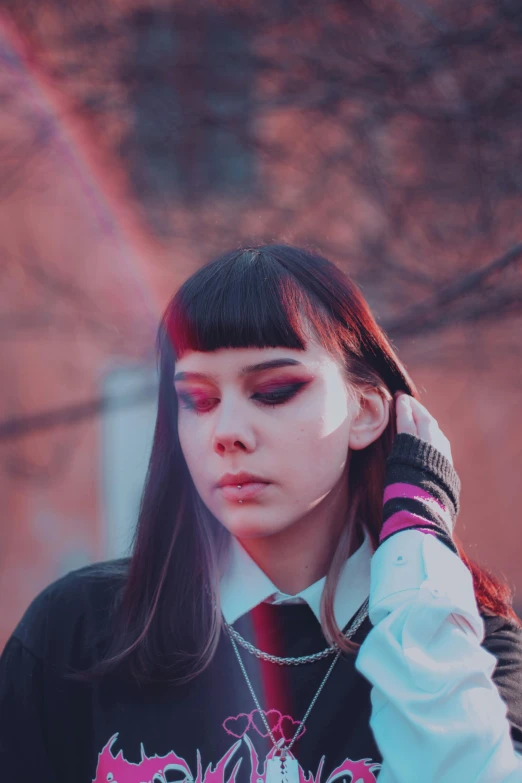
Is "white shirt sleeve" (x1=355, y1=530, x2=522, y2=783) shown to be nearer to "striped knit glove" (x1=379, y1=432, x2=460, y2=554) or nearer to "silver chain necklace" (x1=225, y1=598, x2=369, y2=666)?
"striped knit glove" (x1=379, y1=432, x2=460, y2=554)

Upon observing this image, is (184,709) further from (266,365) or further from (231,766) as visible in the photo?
(266,365)

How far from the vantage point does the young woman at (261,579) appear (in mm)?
1506

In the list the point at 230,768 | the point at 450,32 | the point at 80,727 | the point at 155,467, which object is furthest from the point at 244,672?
the point at 450,32

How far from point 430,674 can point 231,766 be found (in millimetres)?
489

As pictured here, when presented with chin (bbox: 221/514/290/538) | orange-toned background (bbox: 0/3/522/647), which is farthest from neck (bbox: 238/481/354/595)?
orange-toned background (bbox: 0/3/522/647)

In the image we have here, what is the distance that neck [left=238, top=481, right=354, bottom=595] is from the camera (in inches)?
66.6

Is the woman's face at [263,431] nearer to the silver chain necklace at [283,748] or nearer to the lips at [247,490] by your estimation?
the lips at [247,490]

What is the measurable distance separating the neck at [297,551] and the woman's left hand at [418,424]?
Result: 0.22m

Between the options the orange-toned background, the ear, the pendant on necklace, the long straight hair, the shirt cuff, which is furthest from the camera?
the orange-toned background

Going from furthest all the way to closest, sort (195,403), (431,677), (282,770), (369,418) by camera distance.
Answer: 1. (369,418)
2. (195,403)
3. (282,770)
4. (431,677)

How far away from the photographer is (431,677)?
49.3 inches

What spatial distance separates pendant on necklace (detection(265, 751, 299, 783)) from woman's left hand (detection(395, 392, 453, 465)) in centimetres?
66

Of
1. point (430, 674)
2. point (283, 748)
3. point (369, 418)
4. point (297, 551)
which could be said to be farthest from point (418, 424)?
point (283, 748)

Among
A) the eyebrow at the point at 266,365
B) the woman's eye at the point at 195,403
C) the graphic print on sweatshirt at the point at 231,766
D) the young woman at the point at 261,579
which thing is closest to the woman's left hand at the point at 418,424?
the young woman at the point at 261,579
